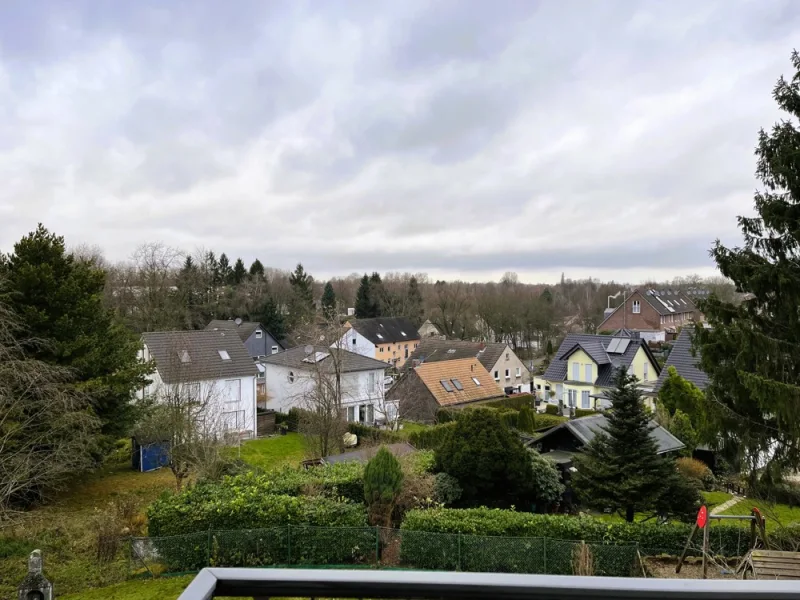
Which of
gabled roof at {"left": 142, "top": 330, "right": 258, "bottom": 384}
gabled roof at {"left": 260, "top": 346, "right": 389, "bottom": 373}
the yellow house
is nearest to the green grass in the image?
gabled roof at {"left": 142, "top": 330, "right": 258, "bottom": 384}

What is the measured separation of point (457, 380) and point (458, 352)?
8.11 m

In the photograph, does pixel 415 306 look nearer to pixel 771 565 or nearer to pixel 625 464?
→ pixel 625 464

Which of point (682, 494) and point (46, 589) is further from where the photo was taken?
point (682, 494)

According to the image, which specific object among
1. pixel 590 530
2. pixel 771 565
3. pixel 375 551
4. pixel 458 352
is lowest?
pixel 375 551

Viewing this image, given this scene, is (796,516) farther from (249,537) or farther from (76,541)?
(76,541)

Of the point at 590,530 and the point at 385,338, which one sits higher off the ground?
the point at 385,338

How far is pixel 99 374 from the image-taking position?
52.4ft

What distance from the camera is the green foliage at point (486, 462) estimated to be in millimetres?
13180

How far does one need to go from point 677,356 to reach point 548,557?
18.5 m

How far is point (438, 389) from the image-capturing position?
2930 centimetres

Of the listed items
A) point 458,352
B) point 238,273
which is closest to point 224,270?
point 238,273

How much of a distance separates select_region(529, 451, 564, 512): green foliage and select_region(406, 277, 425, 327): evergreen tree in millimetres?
56876

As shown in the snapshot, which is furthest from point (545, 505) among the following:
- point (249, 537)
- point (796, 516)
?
point (249, 537)

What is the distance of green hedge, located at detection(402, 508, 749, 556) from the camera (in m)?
11.0
